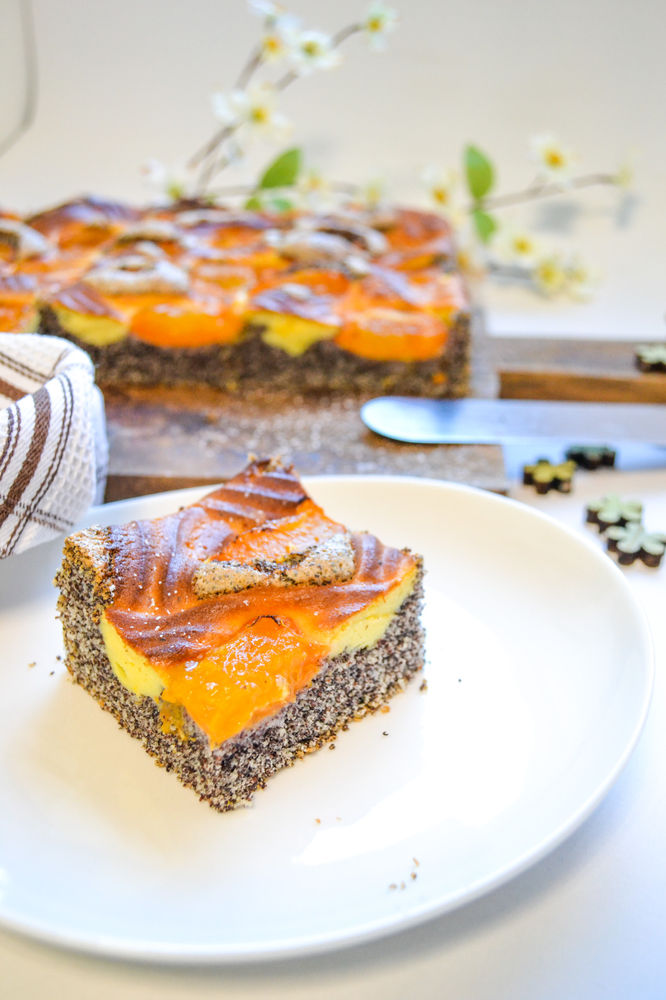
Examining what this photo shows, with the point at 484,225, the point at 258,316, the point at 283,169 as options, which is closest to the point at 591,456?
the point at 258,316

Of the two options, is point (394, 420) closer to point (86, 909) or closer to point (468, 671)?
point (468, 671)

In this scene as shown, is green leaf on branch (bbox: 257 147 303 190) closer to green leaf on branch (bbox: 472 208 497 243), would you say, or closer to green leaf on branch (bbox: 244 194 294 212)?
green leaf on branch (bbox: 244 194 294 212)

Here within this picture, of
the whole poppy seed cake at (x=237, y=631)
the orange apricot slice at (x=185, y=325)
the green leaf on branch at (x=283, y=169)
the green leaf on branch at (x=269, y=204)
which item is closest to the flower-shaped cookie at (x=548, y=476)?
the whole poppy seed cake at (x=237, y=631)

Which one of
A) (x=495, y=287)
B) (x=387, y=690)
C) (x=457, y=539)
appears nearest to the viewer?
(x=387, y=690)

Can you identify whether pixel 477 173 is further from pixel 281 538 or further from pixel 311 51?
pixel 281 538

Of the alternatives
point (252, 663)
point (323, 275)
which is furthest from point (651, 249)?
point (252, 663)

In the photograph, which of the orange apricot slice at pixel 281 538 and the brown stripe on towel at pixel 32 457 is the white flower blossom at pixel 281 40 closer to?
the brown stripe on towel at pixel 32 457

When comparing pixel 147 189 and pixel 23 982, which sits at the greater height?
pixel 147 189
